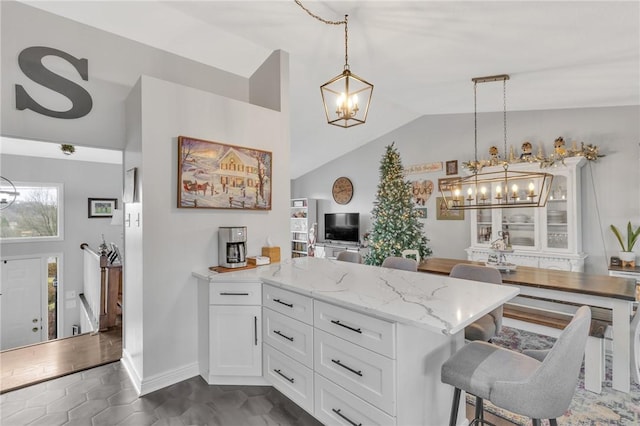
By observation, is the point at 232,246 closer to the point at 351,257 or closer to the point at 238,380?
the point at 238,380

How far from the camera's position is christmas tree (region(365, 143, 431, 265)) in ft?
16.2

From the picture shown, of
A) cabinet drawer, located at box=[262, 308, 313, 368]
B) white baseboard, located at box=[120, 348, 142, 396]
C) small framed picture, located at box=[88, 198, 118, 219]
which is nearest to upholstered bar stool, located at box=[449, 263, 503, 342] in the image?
cabinet drawer, located at box=[262, 308, 313, 368]

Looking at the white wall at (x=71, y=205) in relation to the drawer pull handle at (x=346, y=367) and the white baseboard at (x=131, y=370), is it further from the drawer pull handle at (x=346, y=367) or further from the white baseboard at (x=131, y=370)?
the drawer pull handle at (x=346, y=367)

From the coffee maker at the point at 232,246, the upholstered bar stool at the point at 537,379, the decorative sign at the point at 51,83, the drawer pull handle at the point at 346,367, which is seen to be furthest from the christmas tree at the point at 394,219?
the decorative sign at the point at 51,83

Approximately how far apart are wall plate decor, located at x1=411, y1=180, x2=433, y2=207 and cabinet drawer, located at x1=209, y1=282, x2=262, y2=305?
15.0 feet

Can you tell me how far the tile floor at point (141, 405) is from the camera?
204cm

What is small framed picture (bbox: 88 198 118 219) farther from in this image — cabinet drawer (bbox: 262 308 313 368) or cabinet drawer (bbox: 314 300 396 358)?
cabinet drawer (bbox: 314 300 396 358)

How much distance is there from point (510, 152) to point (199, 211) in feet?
15.2

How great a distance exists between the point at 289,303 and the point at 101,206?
513 cm

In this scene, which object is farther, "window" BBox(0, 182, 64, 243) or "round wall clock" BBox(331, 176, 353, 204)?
"round wall clock" BBox(331, 176, 353, 204)

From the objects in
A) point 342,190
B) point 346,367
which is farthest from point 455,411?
point 342,190

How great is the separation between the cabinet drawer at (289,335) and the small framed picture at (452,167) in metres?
4.66

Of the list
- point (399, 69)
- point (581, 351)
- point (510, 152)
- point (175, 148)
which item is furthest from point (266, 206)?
point (510, 152)

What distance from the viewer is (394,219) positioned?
5000mm
